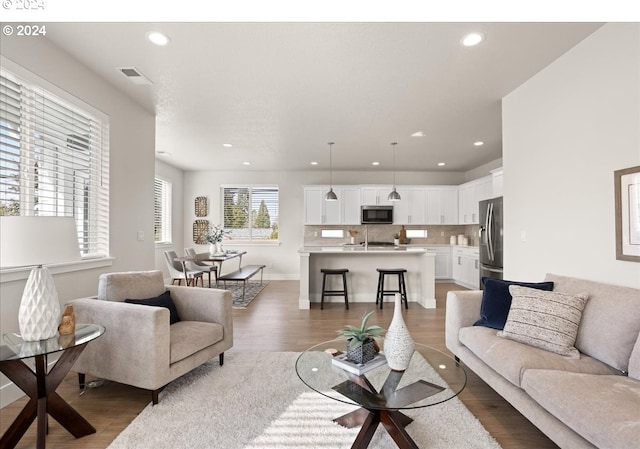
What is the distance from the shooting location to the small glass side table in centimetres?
167

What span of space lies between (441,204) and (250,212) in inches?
182

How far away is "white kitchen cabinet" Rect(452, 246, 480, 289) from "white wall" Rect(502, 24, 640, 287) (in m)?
3.02

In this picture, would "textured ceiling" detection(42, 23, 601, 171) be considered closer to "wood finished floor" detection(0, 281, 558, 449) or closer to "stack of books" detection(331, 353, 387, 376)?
"stack of books" detection(331, 353, 387, 376)

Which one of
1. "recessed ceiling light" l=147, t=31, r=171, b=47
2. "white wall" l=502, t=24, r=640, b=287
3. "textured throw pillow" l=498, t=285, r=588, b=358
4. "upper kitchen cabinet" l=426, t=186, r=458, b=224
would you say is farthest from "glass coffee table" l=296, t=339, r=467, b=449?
"upper kitchen cabinet" l=426, t=186, r=458, b=224

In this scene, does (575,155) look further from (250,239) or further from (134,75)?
(250,239)

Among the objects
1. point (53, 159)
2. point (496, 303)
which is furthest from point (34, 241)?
point (496, 303)

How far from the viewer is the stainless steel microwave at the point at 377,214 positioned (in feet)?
25.2

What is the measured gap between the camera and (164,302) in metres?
2.70

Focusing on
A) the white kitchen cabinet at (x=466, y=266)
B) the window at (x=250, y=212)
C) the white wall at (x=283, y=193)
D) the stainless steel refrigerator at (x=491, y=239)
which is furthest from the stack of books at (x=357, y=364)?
the window at (x=250, y=212)

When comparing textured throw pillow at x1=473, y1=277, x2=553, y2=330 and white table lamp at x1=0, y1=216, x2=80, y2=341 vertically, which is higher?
white table lamp at x1=0, y1=216, x2=80, y2=341

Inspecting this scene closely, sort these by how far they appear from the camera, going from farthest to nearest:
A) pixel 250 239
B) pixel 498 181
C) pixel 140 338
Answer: pixel 250 239, pixel 498 181, pixel 140 338

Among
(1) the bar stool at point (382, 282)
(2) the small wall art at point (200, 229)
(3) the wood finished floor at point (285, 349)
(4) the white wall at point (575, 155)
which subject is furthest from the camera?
(2) the small wall art at point (200, 229)

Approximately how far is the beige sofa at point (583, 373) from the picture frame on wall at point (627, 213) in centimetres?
31

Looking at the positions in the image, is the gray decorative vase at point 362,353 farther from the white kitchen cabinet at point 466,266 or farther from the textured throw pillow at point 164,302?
the white kitchen cabinet at point 466,266
